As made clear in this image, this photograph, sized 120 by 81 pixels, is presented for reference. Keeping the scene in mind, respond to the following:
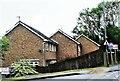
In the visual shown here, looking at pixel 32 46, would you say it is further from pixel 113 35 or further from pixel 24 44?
pixel 113 35

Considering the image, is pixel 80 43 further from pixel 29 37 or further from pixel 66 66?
pixel 29 37

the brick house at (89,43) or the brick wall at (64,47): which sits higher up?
the brick wall at (64,47)

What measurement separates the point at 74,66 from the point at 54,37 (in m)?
8.72

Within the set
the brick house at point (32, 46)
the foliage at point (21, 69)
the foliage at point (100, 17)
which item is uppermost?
the brick house at point (32, 46)

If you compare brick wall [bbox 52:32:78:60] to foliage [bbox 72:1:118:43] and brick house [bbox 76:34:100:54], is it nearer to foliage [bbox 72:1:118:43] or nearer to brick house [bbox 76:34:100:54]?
brick house [bbox 76:34:100:54]

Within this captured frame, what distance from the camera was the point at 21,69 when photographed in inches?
858

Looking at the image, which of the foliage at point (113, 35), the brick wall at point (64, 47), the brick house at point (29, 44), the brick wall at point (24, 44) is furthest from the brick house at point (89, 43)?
the brick wall at point (24, 44)

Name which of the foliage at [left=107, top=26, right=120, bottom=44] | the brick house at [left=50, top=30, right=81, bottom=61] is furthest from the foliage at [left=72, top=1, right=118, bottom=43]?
the brick house at [left=50, top=30, right=81, bottom=61]

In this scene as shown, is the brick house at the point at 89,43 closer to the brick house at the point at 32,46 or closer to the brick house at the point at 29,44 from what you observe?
the brick house at the point at 32,46

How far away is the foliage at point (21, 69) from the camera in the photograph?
809 inches

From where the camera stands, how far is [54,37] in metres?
32.8

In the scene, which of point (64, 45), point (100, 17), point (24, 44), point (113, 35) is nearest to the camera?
point (113, 35)

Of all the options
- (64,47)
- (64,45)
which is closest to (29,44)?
(64,47)

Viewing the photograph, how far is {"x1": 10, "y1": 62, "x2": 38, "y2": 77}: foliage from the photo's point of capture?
20.5m
